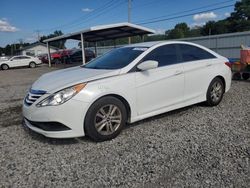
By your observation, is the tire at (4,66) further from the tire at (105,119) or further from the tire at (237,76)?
the tire at (105,119)

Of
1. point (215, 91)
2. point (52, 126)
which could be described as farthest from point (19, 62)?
point (52, 126)

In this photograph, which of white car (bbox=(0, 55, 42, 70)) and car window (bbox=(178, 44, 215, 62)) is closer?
car window (bbox=(178, 44, 215, 62))

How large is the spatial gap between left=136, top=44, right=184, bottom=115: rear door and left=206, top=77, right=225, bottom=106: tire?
0.93 metres

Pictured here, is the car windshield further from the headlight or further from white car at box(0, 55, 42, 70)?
white car at box(0, 55, 42, 70)

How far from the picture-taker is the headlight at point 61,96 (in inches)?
137

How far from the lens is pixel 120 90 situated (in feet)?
12.5

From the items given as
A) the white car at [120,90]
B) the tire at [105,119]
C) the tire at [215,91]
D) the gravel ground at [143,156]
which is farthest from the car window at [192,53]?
the tire at [105,119]

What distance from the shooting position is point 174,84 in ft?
14.9

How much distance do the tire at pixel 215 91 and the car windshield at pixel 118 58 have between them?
6.13 feet

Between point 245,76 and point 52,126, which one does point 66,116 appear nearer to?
point 52,126

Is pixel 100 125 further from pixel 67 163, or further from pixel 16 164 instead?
pixel 16 164

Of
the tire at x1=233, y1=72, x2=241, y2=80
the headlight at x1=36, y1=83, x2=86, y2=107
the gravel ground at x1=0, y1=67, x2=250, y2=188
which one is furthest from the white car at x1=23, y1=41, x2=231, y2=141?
the tire at x1=233, y1=72, x2=241, y2=80

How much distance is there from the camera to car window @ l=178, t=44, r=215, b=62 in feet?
16.1

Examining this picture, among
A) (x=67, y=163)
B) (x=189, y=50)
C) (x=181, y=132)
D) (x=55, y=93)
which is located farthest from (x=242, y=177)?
(x=189, y=50)
